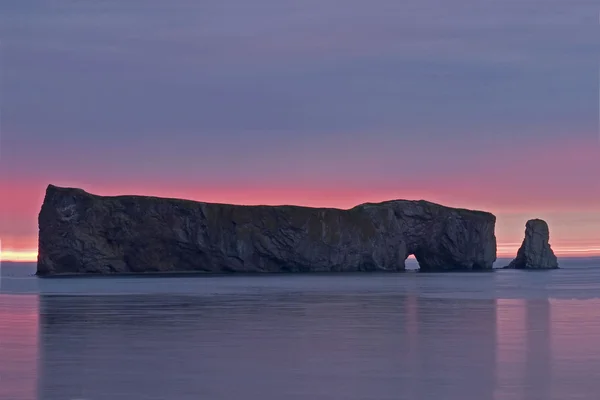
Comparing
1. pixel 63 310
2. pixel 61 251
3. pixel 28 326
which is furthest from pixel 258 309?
pixel 61 251

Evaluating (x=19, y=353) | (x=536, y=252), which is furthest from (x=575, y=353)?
(x=536, y=252)

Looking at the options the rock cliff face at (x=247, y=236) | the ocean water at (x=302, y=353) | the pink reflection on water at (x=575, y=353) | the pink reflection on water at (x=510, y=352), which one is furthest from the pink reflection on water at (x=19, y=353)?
the rock cliff face at (x=247, y=236)

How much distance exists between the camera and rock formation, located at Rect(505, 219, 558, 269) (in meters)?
129

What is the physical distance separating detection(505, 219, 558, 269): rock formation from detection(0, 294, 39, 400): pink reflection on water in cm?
9974

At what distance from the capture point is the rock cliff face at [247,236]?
324 feet

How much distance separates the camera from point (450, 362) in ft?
65.4

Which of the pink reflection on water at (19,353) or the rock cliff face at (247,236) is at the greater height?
the rock cliff face at (247,236)

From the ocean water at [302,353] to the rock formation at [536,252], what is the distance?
9376cm

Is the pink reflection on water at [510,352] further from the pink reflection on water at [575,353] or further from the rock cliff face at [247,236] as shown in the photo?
the rock cliff face at [247,236]

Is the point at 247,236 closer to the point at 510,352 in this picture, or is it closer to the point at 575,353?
the point at 510,352

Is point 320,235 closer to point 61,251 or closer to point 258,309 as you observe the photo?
point 61,251

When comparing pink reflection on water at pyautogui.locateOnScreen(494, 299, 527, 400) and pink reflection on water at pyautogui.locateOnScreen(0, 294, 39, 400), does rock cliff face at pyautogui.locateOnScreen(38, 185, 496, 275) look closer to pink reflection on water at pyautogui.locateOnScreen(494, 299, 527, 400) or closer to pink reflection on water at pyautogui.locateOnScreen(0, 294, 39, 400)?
pink reflection on water at pyautogui.locateOnScreen(0, 294, 39, 400)

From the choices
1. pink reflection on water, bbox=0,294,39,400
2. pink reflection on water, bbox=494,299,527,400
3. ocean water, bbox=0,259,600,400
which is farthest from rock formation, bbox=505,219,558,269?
pink reflection on water, bbox=0,294,39,400

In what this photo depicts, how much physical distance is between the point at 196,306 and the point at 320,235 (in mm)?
72049
